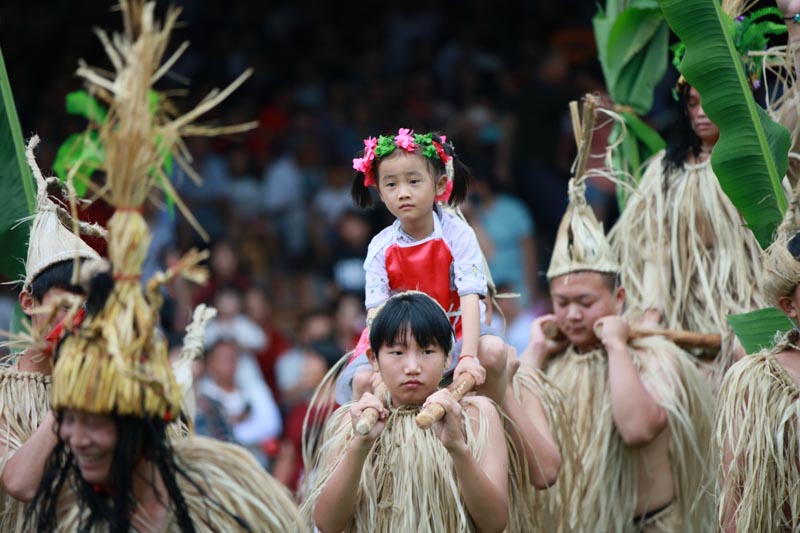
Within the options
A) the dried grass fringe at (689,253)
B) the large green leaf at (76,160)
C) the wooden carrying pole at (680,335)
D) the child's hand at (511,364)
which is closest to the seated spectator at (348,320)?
the large green leaf at (76,160)

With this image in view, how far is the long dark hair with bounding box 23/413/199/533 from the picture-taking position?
3393 mm

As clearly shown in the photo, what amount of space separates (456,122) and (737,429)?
6.97m

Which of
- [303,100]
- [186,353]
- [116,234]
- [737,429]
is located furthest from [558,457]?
A: [303,100]

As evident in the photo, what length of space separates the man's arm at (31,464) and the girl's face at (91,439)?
0.81 feet

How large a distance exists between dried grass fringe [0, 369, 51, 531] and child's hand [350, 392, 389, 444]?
1.02 m

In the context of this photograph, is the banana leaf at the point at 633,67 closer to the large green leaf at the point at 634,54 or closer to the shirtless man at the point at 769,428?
the large green leaf at the point at 634,54

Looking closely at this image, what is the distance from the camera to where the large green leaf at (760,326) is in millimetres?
4445

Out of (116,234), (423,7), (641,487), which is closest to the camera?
(116,234)

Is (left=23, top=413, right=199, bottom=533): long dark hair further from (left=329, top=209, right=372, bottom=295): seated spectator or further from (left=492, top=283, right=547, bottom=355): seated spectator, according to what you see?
(left=329, top=209, right=372, bottom=295): seated spectator

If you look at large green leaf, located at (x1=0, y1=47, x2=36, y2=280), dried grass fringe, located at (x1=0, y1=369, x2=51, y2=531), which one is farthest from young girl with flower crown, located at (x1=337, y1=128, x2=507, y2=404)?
large green leaf, located at (x1=0, y1=47, x2=36, y2=280)

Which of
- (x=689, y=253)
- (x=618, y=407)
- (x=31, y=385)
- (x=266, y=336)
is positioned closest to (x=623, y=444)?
(x=618, y=407)

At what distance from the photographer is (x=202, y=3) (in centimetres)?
1189

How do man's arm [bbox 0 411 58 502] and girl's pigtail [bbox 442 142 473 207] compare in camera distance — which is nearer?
man's arm [bbox 0 411 58 502]

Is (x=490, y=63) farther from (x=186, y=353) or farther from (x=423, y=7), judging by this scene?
(x=186, y=353)
